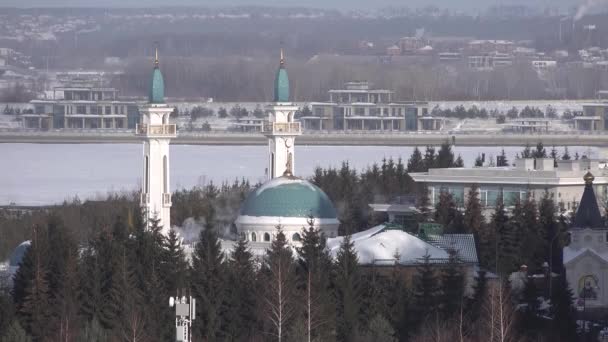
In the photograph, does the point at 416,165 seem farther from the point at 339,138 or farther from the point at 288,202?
the point at 339,138

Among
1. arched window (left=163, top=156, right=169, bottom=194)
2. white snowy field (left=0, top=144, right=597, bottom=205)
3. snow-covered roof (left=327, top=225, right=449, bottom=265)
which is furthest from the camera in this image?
white snowy field (left=0, top=144, right=597, bottom=205)

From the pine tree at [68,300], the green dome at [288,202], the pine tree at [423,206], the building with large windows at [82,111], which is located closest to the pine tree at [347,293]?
the pine tree at [68,300]

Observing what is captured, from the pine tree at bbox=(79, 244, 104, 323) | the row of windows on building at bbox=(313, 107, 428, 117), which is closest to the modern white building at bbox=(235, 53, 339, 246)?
the pine tree at bbox=(79, 244, 104, 323)

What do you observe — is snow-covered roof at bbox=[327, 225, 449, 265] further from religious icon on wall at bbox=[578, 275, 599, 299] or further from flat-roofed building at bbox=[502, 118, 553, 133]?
flat-roofed building at bbox=[502, 118, 553, 133]

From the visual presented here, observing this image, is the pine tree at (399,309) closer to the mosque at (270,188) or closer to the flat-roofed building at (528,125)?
the mosque at (270,188)

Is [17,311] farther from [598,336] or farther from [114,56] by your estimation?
[114,56]

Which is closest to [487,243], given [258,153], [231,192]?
[231,192]
